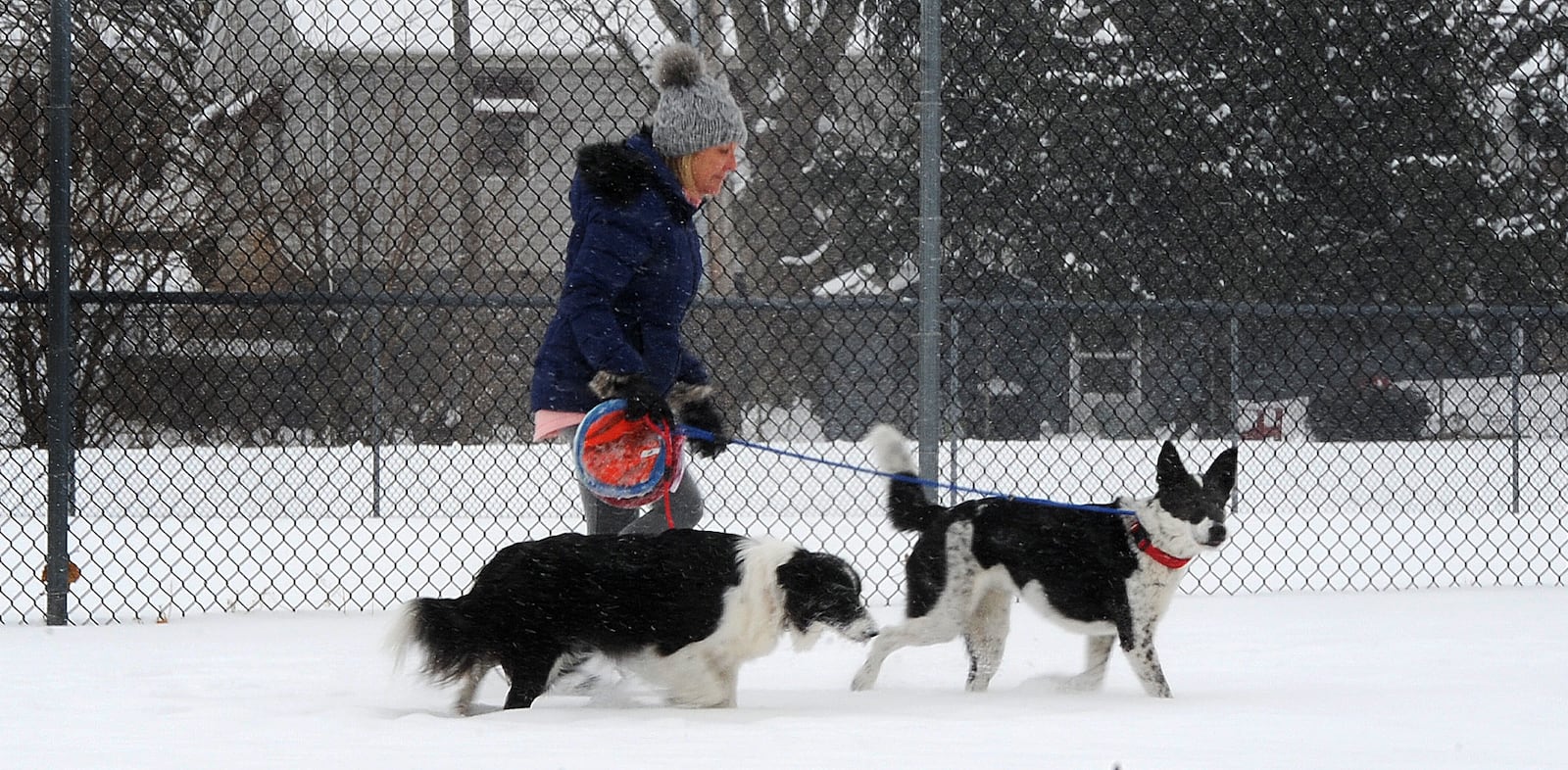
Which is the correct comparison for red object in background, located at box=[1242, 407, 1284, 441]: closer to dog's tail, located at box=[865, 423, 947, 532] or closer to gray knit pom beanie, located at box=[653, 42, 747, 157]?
dog's tail, located at box=[865, 423, 947, 532]

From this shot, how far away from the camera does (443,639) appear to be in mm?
3146

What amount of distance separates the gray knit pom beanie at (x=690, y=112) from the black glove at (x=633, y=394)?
598mm

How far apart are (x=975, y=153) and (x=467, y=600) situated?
365cm

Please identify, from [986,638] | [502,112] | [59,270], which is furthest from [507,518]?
[986,638]

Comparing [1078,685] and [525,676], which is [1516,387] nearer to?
[1078,685]

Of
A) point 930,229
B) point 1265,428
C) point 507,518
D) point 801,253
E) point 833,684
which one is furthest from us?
point 1265,428

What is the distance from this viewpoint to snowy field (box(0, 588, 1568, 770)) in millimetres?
2658

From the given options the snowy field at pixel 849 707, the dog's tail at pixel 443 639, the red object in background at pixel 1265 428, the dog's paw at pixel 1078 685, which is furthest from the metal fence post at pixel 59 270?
the red object in background at pixel 1265 428

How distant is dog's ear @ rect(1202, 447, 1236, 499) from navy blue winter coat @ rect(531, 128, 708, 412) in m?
1.37

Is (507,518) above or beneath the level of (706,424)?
beneath

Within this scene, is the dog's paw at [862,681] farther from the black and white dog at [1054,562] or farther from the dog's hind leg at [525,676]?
the dog's hind leg at [525,676]

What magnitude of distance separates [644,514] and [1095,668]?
4.12 feet

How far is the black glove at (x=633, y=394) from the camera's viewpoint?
3188mm

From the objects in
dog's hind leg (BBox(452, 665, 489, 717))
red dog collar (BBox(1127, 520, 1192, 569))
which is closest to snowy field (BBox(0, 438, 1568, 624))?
red dog collar (BBox(1127, 520, 1192, 569))
